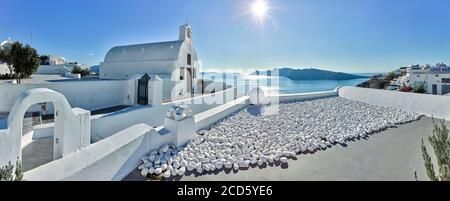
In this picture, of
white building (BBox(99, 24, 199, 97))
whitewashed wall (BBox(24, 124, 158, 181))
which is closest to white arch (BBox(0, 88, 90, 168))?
whitewashed wall (BBox(24, 124, 158, 181))

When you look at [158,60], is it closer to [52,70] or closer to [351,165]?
[52,70]

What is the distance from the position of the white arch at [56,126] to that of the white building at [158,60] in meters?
8.61

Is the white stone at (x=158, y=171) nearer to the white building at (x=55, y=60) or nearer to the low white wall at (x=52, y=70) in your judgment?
the low white wall at (x=52, y=70)

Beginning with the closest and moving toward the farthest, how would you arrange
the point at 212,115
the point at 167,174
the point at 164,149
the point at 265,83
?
the point at 167,174
the point at 164,149
the point at 212,115
the point at 265,83

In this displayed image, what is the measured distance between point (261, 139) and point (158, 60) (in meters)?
Result: 11.2

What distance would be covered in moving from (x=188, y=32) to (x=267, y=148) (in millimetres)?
13565

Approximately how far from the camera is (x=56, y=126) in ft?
11.4

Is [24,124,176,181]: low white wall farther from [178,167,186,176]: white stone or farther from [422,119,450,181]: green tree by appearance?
[422,119,450,181]: green tree

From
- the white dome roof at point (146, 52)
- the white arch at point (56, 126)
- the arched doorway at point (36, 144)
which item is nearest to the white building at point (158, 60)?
the white dome roof at point (146, 52)

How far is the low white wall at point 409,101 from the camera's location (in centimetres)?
744

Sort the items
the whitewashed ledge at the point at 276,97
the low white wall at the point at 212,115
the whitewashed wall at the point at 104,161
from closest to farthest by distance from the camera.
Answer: the whitewashed wall at the point at 104,161, the low white wall at the point at 212,115, the whitewashed ledge at the point at 276,97

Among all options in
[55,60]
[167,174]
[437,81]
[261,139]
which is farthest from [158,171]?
[55,60]

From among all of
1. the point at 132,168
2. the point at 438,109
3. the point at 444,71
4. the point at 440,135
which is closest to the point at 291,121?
the point at 440,135
